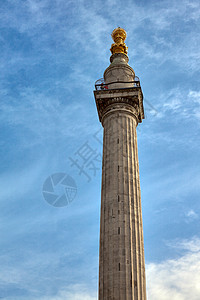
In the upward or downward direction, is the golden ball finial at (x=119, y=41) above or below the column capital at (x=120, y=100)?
above

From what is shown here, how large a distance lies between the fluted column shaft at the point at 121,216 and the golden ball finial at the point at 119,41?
1118cm

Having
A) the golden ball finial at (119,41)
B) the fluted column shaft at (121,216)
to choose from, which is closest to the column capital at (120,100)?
the fluted column shaft at (121,216)

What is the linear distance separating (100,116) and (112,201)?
1221 cm

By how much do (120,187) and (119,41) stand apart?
21.7 metres

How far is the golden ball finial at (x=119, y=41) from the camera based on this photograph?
43.8 meters

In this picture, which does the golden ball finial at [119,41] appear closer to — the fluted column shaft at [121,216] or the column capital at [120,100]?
the column capital at [120,100]

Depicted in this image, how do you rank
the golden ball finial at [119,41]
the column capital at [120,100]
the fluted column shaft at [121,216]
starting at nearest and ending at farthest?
the fluted column shaft at [121,216]
the column capital at [120,100]
the golden ball finial at [119,41]

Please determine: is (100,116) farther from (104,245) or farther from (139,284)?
(139,284)

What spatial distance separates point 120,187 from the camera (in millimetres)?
31828

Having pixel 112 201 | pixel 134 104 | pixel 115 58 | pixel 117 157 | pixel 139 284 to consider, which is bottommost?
pixel 139 284

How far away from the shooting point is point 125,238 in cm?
2894

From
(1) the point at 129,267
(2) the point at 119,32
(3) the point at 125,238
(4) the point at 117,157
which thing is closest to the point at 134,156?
(4) the point at 117,157

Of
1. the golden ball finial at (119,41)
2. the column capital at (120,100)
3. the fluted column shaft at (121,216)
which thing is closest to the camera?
the fluted column shaft at (121,216)

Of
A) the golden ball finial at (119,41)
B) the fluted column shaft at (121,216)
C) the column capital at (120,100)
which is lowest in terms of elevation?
the fluted column shaft at (121,216)
